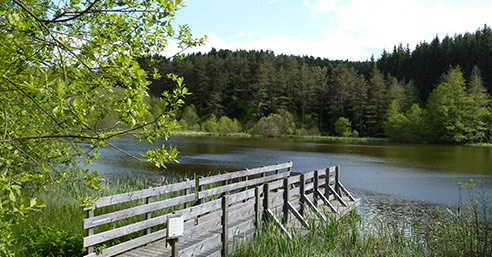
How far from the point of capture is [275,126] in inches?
2773

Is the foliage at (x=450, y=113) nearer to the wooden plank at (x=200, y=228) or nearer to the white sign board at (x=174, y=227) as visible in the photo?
the wooden plank at (x=200, y=228)

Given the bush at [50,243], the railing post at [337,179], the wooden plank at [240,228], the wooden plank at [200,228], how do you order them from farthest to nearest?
the railing post at [337,179] < the wooden plank at [240,228] < the bush at [50,243] < the wooden plank at [200,228]

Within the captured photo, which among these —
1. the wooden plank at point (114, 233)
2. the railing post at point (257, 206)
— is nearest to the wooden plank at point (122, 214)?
the wooden plank at point (114, 233)

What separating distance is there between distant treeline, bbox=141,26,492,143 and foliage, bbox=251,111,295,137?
18 centimetres

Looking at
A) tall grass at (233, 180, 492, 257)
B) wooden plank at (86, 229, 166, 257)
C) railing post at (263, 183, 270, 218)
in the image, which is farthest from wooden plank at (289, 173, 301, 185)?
wooden plank at (86, 229, 166, 257)

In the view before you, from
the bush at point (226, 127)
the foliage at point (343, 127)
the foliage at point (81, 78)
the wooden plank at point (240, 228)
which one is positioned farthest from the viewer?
the bush at point (226, 127)

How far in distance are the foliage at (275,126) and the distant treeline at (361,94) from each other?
7.1 inches

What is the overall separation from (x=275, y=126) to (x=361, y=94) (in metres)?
17.3

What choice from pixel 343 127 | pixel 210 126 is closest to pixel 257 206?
pixel 343 127

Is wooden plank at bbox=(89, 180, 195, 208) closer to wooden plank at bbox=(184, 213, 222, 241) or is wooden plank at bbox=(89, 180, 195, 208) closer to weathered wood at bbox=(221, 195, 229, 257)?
wooden plank at bbox=(184, 213, 222, 241)

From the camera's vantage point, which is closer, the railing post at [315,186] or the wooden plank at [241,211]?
the wooden plank at [241,211]

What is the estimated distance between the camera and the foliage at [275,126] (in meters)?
70.0

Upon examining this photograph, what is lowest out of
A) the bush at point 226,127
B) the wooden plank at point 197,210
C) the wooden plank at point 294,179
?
the bush at point 226,127

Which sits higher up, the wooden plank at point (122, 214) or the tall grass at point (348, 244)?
the wooden plank at point (122, 214)
